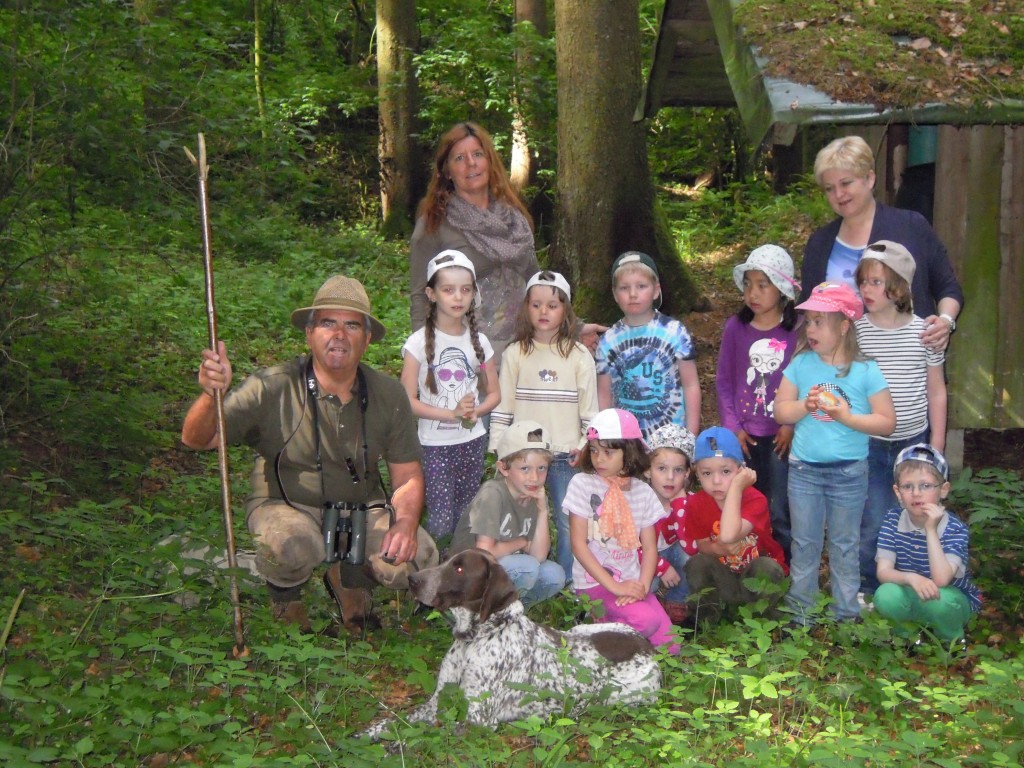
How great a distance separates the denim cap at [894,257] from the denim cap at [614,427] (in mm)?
1450

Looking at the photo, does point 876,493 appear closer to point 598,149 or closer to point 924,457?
point 924,457

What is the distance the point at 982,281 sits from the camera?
7094mm

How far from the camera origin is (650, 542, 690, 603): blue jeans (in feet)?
18.1

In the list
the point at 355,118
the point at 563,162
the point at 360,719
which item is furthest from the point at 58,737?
the point at 355,118

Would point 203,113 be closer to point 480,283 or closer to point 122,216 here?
point 122,216

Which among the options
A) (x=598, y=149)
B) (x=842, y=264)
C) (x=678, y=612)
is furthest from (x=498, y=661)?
(x=598, y=149)

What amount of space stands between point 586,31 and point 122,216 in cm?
433

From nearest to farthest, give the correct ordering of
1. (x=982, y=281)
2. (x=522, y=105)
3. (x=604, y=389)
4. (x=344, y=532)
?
1. (x=344, y=532)
2. (x=604, y=389)
3. (x=982, y=281)
4. (x=522, y=105)

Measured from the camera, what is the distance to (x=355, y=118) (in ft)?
70.2

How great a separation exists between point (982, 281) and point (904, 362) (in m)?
2.20

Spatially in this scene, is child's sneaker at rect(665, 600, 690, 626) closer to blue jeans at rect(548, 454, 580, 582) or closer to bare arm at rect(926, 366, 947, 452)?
blue jeans at rect(548, 454, 580, 582)

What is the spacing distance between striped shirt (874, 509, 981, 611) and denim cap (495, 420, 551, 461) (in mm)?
1765

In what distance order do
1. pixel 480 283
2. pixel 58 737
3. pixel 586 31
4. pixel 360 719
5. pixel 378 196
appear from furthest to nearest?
1. pixel 378 196
2. pixel 586 31
3. pixel 480 283
4. pixel 360 719
5. pixel 58 737

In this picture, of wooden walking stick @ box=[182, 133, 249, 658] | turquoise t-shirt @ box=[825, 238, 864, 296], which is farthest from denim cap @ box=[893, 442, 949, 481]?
wooden walking stick @ box=[182, 133, 249, 658]
